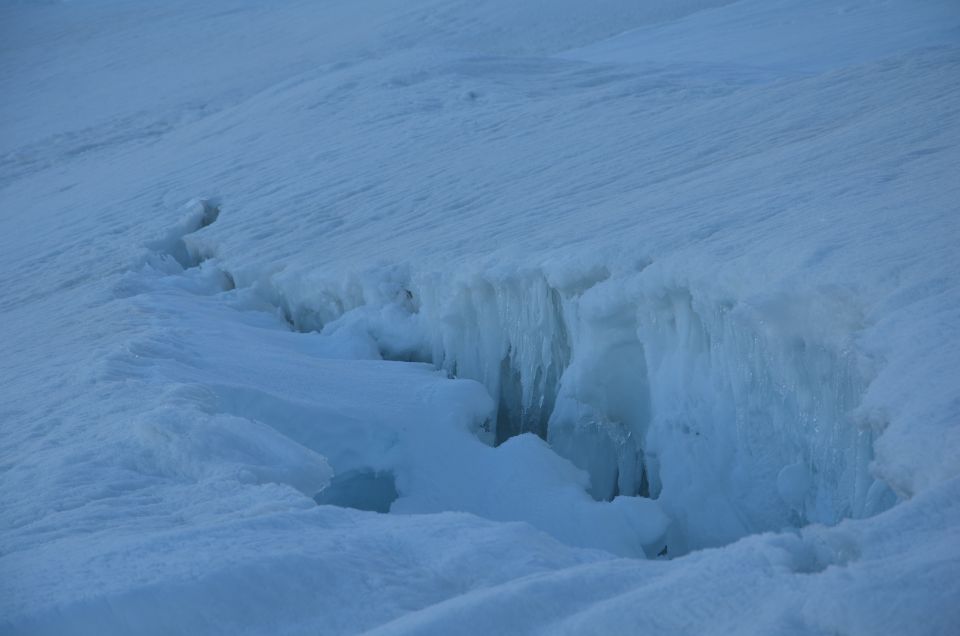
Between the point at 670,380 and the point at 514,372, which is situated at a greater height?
the point at 670,380

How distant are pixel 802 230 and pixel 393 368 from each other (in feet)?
7.43

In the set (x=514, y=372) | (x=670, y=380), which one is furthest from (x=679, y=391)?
(x=514, y=372)

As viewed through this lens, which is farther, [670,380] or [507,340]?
[507,340]

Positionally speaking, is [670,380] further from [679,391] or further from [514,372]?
[514,372]

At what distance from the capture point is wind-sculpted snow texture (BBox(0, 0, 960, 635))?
2.19 metres

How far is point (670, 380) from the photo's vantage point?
154 inches

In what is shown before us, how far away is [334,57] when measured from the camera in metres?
17.3

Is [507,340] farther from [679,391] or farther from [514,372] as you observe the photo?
[679,391]

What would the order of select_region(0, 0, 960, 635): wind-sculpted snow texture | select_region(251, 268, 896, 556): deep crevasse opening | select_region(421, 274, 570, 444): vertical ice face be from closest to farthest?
select_region(0, 0, 960, 635): wind-sculpted snow texture, select_region(251, 268, 896, 556): deep crevasse opening, select_region(421, 274, 570, 444): vertical ice face

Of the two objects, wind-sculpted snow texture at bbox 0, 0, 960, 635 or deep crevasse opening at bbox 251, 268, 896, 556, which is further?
deep crevasse opening at bbox 251, 268, 896, 556

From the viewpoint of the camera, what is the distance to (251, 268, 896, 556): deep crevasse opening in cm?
312

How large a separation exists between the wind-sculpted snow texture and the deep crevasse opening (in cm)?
2

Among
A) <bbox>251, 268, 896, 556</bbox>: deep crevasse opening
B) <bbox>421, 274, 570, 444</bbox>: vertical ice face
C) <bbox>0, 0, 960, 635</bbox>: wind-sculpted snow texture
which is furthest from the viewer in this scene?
<bbox>421, 274, 570, 444</bbox>: vertical ice face

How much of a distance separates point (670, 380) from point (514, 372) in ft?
3.88
